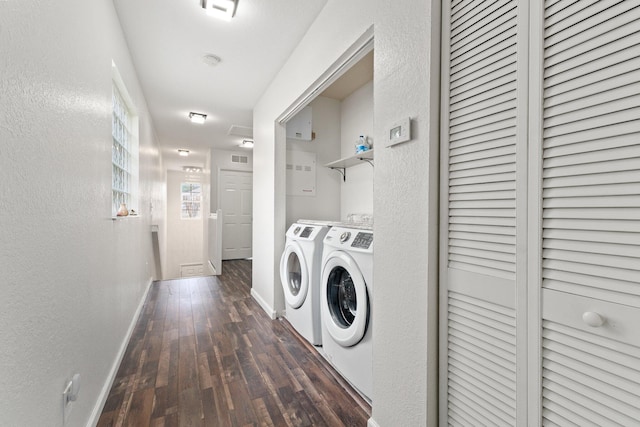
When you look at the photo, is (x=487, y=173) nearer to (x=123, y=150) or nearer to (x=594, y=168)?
(x=594, y=168)

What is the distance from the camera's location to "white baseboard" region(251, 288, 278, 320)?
285 cm

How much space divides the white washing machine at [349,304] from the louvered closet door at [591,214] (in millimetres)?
890

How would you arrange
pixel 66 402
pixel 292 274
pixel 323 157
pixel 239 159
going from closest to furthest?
1. pixel 66 402
2. pixel 292 274
3. pixel 323 157
4. pixel 239 159

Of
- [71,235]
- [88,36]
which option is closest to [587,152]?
[71,235]

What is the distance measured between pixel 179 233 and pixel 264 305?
20.3ft

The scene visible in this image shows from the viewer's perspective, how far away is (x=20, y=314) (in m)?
0.81

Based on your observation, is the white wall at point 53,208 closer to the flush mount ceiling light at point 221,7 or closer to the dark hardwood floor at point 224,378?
the dark hardwood floor at point 224,378

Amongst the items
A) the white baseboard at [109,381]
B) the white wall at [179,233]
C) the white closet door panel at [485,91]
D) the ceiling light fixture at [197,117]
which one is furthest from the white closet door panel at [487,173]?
the white wall at [179,233]

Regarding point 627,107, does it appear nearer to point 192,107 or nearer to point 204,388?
point 204,388

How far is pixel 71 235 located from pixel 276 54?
2.04 meters

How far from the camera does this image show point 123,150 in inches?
97.0

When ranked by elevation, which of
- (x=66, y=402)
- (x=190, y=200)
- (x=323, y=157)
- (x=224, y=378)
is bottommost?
(x=224, y=378)

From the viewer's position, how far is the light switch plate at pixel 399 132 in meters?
1.18

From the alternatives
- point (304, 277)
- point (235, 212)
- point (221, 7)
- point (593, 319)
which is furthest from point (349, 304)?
point (235, 212)
